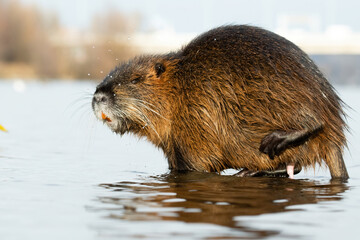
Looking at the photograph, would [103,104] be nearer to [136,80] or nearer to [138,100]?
[138,100]

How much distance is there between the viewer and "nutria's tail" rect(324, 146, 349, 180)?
446 cm

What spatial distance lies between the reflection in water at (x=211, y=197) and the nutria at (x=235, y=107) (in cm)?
18

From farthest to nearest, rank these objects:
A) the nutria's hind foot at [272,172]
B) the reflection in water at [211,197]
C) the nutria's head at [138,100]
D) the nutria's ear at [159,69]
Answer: the nutria's ear at [159,69]
the nutria's head at [138,100]
the nutria's hind foot at [272,172]
the reflection in water at [211,197]

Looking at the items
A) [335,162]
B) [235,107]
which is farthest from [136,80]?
[335,162]

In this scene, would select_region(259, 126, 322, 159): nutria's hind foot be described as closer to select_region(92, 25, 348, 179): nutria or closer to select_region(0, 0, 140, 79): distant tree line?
select_region(92, 25, 348, 179): nutria

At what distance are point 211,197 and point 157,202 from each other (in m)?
0.35

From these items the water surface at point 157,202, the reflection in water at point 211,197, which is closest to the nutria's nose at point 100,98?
the water surface at point 157,202

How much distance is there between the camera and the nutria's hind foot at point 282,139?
171 inches

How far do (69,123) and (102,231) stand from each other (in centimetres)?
788

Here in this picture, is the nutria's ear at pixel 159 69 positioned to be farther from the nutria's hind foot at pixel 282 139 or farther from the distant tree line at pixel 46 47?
the distant tree line at pixel 46 47

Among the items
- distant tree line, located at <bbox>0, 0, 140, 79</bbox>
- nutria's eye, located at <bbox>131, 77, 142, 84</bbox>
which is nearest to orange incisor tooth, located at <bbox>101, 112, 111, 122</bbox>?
nutria's eye, located at <bbox>131, 77, 142, 84</bbox>

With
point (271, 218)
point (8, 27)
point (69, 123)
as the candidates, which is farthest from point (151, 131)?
point (8, 27)

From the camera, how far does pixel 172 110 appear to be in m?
4.74

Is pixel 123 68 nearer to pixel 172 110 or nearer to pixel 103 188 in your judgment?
pixel 172 110
